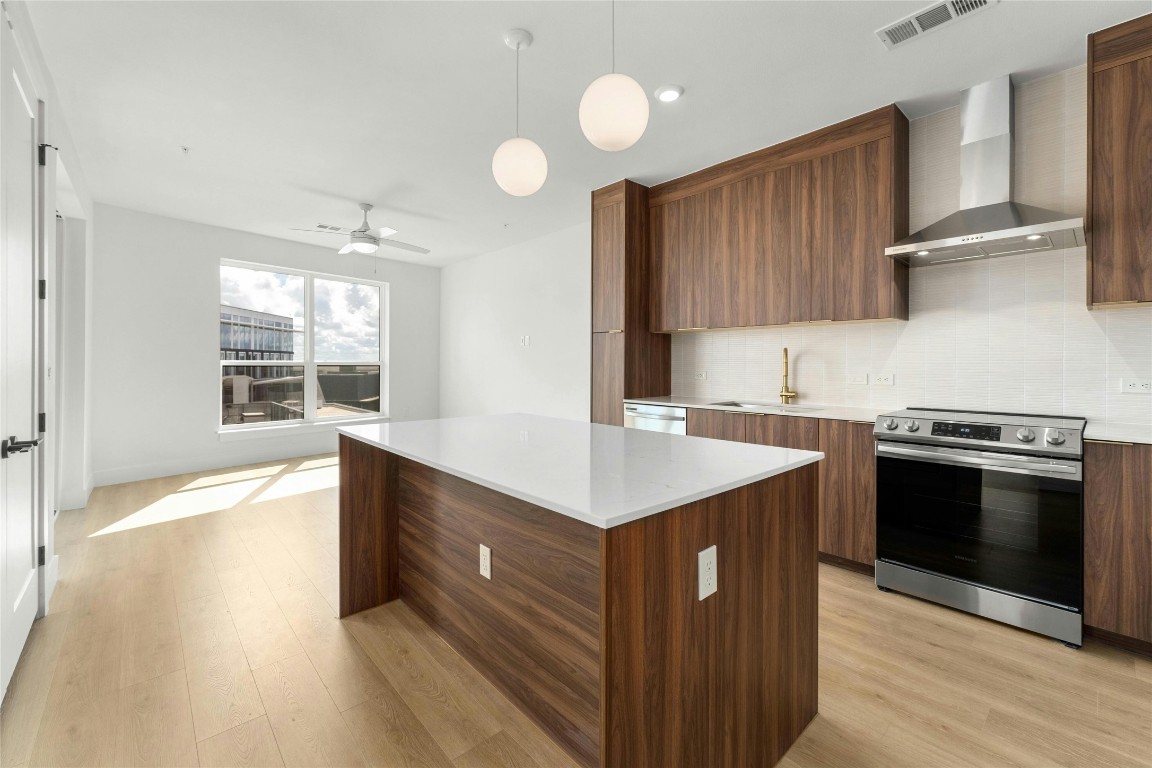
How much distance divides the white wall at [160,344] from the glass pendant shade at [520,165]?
16.4 ft

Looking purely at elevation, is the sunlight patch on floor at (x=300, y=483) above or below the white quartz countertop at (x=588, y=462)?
below

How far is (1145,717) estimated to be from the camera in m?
1.73

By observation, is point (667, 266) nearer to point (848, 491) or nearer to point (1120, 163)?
point (848, 491)

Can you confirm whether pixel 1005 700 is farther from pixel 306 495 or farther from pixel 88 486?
pixel 88 486

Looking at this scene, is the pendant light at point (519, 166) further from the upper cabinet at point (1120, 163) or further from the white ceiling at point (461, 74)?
the upper cabinet at point (1120, 163)

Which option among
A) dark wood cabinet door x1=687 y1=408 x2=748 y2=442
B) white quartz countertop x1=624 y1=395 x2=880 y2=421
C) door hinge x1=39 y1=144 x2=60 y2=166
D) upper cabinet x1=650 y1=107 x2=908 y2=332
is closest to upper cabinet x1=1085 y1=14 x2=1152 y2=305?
upper cabinet x1=650 y1=107 x2=908 y2=332

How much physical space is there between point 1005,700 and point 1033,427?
1.17 meters

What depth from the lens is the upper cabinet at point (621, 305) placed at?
4.11 m

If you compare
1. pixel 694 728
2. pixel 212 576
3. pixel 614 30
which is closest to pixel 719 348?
pixel 614 30

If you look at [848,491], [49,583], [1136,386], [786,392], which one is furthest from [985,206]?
[49,583]

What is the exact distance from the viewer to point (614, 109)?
161 centimetres

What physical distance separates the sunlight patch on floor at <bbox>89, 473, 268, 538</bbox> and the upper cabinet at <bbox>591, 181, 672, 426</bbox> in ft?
10.7

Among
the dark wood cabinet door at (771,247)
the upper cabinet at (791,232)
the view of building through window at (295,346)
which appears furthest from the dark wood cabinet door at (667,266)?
the view of building through window at (295,346)

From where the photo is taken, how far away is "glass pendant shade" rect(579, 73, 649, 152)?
161 cm
